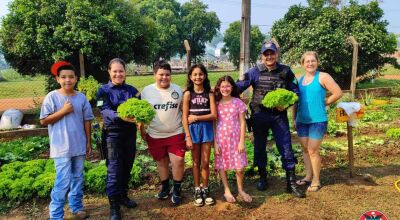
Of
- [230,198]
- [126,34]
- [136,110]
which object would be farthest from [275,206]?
[126,34]

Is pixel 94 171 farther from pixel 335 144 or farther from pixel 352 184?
pixel 335 144

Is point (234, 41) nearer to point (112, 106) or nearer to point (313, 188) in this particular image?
point (313, 188)

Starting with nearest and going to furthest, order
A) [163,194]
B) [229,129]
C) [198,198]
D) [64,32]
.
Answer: [229,129] → [198,198] → [163,194] → [64,32]

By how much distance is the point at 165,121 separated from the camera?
4223 millimetres

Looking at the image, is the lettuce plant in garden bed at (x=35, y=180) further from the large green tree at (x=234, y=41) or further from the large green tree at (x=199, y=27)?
the large green tree at (x=234, y=41)

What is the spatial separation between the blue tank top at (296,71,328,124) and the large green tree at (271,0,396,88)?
33.9 feet

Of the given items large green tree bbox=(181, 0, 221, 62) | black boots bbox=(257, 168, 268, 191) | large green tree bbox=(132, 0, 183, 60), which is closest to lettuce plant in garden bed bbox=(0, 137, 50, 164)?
black boots bbox=(257, 168, 268, 191)

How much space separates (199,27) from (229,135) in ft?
143

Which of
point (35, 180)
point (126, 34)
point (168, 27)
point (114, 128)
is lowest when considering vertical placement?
point (35, 180)

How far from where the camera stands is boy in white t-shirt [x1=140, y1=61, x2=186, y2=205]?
417 centimetres

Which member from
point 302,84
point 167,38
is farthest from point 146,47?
point 167,38

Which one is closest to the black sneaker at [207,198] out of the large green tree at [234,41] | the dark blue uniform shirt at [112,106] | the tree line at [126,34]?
the dark blue uniform shirt at [112,106]

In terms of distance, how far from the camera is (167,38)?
42.7 meters

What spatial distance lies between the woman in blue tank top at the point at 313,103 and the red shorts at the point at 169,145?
171cm
